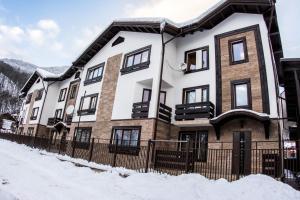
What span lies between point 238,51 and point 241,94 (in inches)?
108

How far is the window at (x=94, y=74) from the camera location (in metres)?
21.0

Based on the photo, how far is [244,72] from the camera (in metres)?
13.6

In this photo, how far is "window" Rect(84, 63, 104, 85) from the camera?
20953 millimetres

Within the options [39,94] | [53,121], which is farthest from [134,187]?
[39,94]

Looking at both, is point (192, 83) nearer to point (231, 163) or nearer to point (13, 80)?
point (231, 163)

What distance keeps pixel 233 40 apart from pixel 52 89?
76.5 feet

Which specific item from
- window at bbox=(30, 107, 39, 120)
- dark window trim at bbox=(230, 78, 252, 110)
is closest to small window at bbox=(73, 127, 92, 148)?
dark window trim at bbox=(230, 78, 252, 110)

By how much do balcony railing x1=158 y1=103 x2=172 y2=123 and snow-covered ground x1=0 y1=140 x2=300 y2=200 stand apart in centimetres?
524

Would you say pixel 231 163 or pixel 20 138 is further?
pixel 20 138

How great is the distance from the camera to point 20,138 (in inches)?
Result: 904

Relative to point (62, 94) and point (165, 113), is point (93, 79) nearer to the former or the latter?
point (165, 113)

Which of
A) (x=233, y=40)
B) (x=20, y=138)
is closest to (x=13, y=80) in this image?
(x=20, y=138)

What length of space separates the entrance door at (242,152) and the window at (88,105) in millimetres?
11261

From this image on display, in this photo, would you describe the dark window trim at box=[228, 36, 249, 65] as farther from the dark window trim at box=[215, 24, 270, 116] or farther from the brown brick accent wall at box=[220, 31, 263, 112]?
the dark window trim at box=[215, 24, 270, 116]
